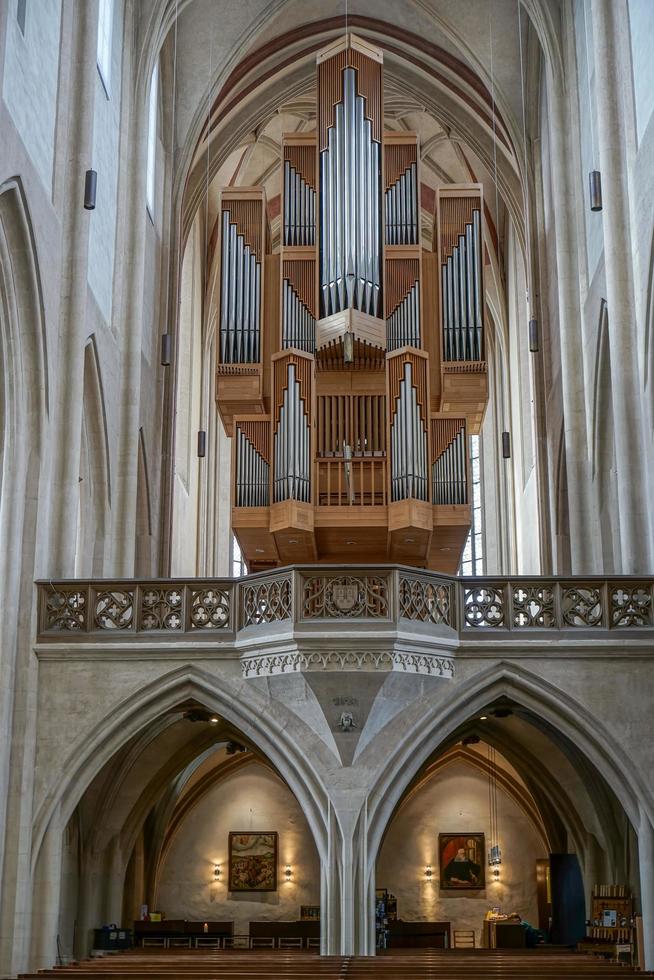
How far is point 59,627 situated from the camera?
53.0 ft

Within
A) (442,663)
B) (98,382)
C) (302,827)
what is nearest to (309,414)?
(98,382)

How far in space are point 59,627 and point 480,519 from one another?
1901cm

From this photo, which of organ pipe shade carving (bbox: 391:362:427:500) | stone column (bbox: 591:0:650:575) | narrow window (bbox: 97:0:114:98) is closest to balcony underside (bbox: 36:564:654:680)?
stone column (bbox: 591:0:650:575)

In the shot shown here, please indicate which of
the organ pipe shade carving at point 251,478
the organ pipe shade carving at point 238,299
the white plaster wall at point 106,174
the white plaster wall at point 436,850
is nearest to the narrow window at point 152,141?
the organ pipe shade carving at point 238,299

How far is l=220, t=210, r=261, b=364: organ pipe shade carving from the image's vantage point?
2205cm

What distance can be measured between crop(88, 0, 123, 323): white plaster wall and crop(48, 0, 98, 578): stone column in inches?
44.2

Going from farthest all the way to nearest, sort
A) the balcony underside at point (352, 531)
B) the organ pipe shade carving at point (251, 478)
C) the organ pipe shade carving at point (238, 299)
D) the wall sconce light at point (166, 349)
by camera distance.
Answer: the wall sconce light at point (166, 349)
the organ pipe shade carving at point (238, 299)
the organ pipe shade carving at point (251, 478)
the balcony underside at point (352, 531)

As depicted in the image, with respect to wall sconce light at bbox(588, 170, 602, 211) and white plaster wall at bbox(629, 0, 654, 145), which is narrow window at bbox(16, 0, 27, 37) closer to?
white plaster wall at bbox(629, 0, 654, 145)

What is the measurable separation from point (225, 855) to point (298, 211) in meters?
13.1

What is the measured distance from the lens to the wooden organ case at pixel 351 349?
20219 millimetres

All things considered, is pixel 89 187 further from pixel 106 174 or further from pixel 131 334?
pixel 131 334

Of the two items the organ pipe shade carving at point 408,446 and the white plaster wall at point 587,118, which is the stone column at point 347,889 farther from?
the white plaster wall at point 587,118

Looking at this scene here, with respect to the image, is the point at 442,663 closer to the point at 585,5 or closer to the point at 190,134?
the point at 585,5

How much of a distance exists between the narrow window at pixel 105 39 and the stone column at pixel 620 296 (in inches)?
297
